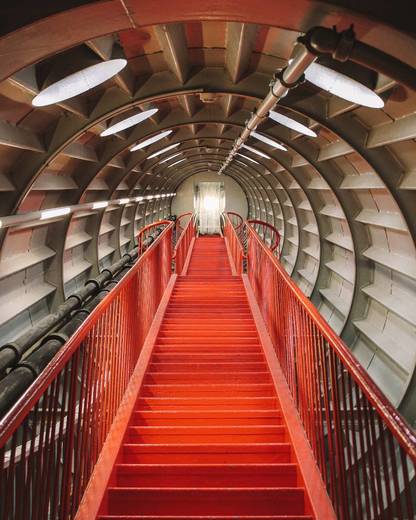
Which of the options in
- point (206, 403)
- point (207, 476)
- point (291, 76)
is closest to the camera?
point (207, 476)

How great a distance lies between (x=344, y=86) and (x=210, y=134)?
7156 millimetres

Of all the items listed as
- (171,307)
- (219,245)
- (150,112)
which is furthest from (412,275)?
(219,245)

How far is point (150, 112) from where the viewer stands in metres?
6.82

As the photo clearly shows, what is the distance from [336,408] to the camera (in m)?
2.38

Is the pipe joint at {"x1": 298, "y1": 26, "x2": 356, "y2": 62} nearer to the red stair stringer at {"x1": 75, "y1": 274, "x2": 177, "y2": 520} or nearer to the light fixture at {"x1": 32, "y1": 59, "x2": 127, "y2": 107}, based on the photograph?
the light fixture at {"x1": 32, "y1": 59, "x2": 127, "y2": 107}

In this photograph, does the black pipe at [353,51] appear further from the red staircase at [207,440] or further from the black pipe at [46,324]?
the black pipe at [46,324]

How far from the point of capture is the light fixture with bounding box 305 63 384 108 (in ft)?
14.3

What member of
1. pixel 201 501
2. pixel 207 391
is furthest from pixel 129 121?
pixel 201 501

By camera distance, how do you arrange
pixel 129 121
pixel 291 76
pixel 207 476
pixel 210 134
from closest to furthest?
1. pixel 207 476
2. pixel 291 76
3. pixel 129 121
4. pixel 210 134

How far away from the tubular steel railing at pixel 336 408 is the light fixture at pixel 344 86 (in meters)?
1.92

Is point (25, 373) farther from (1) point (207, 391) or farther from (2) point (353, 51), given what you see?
(2) point (353, 51)

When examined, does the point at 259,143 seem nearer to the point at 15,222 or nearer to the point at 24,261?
the point at 24,261

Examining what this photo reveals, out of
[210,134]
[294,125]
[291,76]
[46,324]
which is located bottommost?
[46,324]

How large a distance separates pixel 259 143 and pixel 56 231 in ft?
17.7
